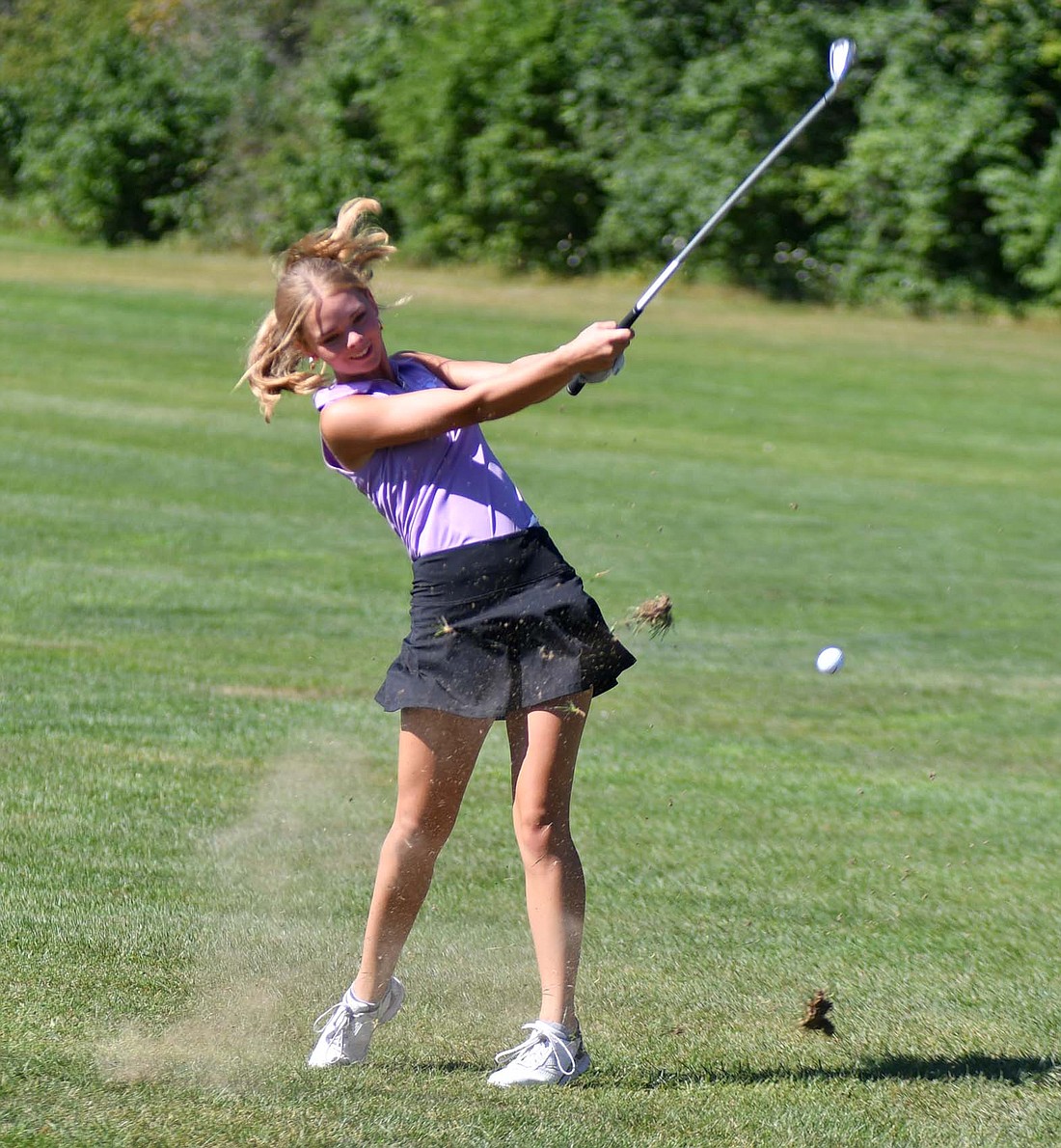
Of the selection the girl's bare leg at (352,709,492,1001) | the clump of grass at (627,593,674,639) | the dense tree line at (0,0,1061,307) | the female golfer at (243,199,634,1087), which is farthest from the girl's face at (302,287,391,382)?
the dense tree line at (0,0,1061,307)

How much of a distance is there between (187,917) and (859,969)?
1.91 m

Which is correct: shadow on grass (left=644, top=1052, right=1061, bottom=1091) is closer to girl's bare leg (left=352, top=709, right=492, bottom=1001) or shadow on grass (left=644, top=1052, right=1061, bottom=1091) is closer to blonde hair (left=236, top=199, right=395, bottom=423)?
girl's bare leg (left=352, top=709, right=492, bottom=1001)

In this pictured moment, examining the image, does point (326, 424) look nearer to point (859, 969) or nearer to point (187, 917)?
point (187, 917)

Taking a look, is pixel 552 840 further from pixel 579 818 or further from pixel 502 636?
pixel 579 818

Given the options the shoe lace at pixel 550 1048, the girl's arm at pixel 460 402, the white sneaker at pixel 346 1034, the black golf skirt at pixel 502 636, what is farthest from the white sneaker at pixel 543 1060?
the girl's arm at pixel 460 402

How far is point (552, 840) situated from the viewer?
4.34 metres

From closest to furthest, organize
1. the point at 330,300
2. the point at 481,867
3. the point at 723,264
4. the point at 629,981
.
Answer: the point at 330,300
the point at 629,981
the point at 481,867
the point at 723,264

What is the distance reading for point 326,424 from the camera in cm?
432

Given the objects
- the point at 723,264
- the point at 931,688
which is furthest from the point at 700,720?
the point at 723,264

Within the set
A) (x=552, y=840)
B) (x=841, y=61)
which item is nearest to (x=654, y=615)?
(x=552, y=840)

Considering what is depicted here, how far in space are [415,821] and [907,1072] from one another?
1334 millimetres

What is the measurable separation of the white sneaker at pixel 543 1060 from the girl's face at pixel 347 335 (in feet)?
5.12

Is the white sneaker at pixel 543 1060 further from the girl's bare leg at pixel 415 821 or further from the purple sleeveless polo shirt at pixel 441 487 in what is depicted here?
the purple sleeveless polo shirt at pixel 441 487

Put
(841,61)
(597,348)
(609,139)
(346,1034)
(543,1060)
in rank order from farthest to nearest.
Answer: (609,139) < (841,61) < (346,1034) < (543,1060) < (597,348)
